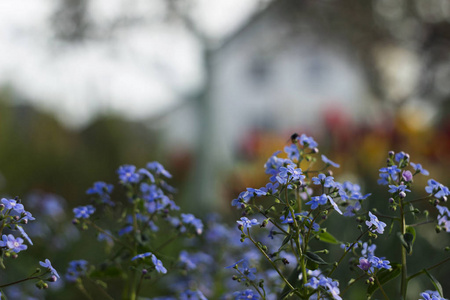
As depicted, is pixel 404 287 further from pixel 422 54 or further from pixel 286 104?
pixel 286 104

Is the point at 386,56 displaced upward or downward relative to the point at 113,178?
upward

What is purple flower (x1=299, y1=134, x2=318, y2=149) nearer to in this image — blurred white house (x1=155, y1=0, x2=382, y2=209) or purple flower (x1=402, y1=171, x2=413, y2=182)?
purple flower (x1=402, y1=171, x2=413, y2=182)

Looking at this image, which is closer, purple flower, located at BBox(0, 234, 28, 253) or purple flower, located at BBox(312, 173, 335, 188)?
purple flower, located at BBox(0, 234, 28, 253)

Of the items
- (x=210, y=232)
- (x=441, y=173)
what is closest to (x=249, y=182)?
(x=441, y=173)

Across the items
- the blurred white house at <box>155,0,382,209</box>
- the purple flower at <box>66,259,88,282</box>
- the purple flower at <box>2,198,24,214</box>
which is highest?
the blurred white house at <box>155,0,382,209</box>

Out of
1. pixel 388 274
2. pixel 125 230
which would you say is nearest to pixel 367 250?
pixel 388 274

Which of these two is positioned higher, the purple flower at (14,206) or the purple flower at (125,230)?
the purple flower at (125,230)

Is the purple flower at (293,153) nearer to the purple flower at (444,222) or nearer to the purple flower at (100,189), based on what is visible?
the purple flower at (444,222)

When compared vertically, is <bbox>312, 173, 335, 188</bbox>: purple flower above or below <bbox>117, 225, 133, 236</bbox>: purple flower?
below

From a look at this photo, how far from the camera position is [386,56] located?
13.9 m

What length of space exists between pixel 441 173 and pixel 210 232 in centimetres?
236

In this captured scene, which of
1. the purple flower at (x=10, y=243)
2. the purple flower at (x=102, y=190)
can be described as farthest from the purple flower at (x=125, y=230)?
→ the purple flower at (x=10, y=243)

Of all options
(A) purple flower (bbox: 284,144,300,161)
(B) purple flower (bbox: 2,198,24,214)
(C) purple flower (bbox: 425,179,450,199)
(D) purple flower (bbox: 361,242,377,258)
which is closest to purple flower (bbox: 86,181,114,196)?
(B) purple flower (bbox: 2,198,24,214)

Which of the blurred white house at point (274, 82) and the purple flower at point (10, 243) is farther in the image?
the blurred white house at point (274, 82)
